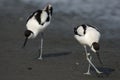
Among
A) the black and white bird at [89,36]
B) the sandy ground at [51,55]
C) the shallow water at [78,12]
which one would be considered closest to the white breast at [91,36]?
the black and white bird at [89,36]

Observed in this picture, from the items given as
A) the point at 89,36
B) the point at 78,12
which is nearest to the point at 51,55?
the point at 89,36

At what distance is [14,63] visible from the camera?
33.4 feet

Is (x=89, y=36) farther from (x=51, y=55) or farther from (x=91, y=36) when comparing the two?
(x=51, y=55)

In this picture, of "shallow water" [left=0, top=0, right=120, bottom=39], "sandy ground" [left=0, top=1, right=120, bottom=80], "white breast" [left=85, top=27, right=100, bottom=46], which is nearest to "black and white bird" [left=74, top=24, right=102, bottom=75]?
"white breast" [left=85, top=27, right=100, bottom=46]

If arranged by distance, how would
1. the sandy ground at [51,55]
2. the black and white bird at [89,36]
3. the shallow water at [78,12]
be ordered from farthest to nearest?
the shallow water at [78,12] < the black and white bird at [89,36] < the sandy ground at [51,55]

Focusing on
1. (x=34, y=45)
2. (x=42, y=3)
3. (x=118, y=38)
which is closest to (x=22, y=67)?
(x=34, y=45)

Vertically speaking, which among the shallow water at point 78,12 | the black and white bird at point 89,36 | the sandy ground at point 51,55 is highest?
the shallow water at point 78,12

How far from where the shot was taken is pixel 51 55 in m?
11.0

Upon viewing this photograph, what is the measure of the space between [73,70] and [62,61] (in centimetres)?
68

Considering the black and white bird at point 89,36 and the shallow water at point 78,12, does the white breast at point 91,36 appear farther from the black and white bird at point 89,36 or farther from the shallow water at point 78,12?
the shallow water at point 78,12

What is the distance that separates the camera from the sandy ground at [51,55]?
31.4 feet

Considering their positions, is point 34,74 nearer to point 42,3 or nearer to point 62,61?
point 62,61

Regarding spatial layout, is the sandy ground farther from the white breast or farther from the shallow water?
the white breast

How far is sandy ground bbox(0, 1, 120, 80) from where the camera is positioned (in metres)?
9.56
